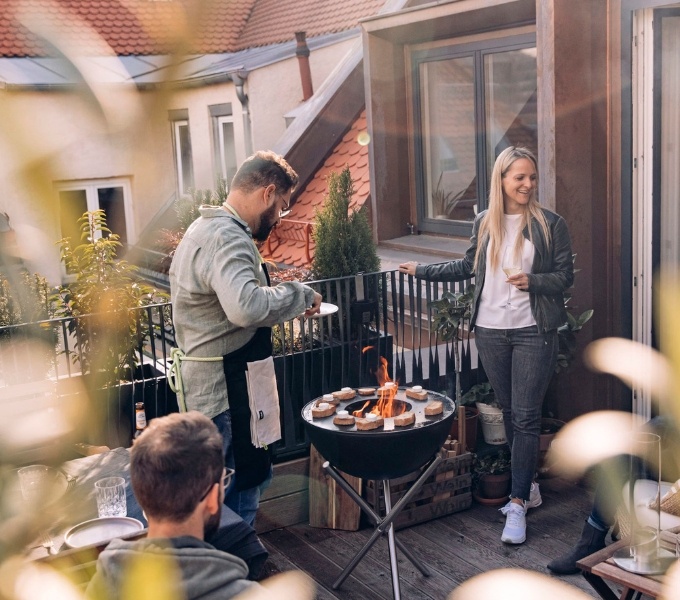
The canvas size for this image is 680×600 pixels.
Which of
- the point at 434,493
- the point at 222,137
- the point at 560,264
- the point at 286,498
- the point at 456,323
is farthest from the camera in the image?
the point at 456,323

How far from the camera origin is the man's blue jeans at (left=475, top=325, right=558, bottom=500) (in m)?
4.93

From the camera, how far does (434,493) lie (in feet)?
17.4

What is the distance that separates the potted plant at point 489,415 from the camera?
18.9 ft

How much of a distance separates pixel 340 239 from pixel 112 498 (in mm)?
3048

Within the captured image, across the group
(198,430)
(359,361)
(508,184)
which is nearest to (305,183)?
(359,361)

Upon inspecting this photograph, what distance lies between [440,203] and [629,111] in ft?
9.41

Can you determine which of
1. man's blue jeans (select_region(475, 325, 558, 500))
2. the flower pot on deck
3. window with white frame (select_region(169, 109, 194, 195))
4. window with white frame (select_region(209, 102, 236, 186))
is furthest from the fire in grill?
window with white frame (select_region(169, 109, 194, 195))

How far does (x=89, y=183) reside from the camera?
1.66ft

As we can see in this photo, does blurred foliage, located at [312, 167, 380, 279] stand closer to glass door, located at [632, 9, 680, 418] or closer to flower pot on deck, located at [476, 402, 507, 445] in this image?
flower pot on deck, located at [476, 402, 507, 445]

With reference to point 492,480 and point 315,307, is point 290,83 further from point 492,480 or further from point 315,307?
point 315,307

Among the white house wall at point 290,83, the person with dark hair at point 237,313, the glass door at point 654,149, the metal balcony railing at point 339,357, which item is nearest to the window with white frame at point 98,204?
the person with dark hair at point 237,313

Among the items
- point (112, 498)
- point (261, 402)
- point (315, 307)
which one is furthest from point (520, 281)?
point (112, 498)

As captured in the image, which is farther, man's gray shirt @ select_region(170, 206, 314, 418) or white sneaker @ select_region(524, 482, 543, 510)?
white sneaker @ select_region(524, 482, 543, 510)

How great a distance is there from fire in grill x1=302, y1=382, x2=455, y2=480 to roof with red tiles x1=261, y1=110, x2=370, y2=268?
4.15m
